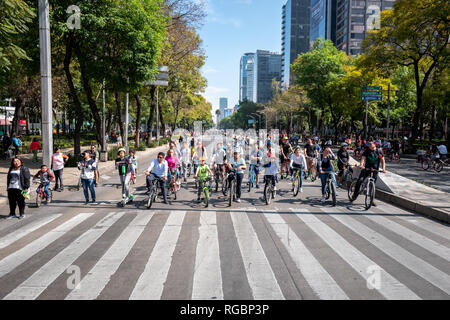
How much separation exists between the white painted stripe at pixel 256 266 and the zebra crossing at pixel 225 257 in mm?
16

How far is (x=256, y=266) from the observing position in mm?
5590

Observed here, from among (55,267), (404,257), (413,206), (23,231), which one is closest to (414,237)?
(404,257)

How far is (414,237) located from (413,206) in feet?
10.8

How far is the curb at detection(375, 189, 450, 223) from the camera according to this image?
361 inches

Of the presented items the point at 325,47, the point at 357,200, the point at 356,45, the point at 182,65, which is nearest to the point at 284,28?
the point at 356,45

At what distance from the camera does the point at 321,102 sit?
49.8 m

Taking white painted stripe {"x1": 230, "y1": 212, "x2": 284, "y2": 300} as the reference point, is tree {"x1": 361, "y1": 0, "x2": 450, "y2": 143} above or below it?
above

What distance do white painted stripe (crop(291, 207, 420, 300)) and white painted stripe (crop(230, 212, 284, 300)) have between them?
1.41m

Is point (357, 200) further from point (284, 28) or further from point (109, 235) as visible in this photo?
point (284, 28)

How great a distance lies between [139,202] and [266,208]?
3995mm

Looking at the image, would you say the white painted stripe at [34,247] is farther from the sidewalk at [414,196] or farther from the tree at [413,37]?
the tree at [413,37]

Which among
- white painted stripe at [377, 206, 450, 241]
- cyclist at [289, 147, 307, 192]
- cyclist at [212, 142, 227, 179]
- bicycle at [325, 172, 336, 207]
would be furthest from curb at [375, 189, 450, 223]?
cyclist at [212, 142, 227, 179]

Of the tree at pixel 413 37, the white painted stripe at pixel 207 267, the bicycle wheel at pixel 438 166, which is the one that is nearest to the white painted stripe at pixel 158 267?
the white painted stripe at pixel 207 267

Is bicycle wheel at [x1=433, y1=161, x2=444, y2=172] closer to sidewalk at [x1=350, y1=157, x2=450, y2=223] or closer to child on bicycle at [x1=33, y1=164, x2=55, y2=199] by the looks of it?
sidewalk at [x1=350, y1=157, x2=450, y2=223]
